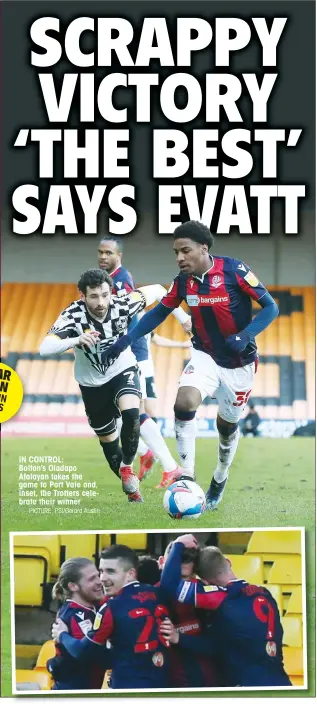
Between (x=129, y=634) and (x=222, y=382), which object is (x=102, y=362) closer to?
(x=222, y=382)

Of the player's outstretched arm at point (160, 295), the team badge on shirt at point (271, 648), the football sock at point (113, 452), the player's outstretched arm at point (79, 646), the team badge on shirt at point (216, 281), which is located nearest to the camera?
the player's outstretched arm at point (79, 646)

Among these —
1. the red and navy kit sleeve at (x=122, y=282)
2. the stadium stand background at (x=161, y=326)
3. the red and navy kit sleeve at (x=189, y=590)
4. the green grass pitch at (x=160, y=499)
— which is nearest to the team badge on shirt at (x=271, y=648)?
the green grass pitch at (x=160, y=499)

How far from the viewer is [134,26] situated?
265 inches

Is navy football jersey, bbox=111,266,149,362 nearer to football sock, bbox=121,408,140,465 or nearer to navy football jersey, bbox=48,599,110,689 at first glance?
football sock, bbox=121,408,140,465

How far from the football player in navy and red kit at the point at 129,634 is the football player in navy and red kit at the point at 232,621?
9 centimetres

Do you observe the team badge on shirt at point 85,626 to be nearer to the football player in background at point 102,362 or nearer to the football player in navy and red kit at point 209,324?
the football player in background at point 102,362

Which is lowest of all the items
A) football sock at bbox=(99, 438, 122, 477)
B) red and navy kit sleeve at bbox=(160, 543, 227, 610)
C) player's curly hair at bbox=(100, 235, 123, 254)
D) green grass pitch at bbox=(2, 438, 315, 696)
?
red and navy kit sleeve at bbox=(160, 543, 227, 610)

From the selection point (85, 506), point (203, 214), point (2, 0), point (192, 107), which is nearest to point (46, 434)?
point (85, 506)

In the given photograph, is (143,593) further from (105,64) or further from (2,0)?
(2,0)

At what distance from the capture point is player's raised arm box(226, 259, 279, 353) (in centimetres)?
665

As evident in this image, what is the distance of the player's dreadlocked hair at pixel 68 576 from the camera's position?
6.52 metres

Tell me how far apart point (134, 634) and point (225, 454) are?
121 centimetres

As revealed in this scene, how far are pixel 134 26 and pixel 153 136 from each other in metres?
0.64

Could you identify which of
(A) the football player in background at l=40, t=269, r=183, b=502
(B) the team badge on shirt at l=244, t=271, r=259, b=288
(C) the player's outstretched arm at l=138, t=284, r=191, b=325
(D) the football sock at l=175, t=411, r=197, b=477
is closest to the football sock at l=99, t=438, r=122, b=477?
(A) the football player in background at l=40, t=269, r=183, b=502
